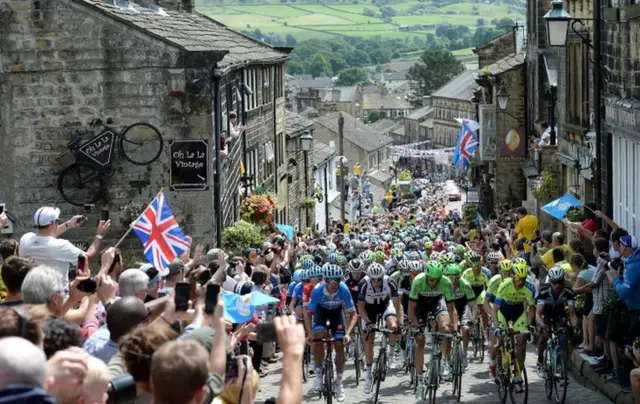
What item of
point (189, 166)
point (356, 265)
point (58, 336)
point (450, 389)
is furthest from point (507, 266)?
point (58, 336)

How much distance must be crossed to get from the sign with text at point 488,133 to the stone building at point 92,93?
25709 mm

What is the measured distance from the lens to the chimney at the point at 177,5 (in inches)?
1501

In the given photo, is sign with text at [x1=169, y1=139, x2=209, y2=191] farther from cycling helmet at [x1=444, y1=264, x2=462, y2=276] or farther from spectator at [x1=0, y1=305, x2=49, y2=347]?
spectator at [x1=0, y1=305, x2=49, y2=347]

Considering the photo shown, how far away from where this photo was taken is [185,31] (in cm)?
3031

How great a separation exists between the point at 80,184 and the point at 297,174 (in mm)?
30341

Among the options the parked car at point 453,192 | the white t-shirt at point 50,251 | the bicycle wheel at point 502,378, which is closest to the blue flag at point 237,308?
the white t-shirt at point 50,251

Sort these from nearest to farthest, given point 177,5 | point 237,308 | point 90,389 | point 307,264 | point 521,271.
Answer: point 90,389 < point 237,308 < point 521,271 < point 307,264 < point 177,5

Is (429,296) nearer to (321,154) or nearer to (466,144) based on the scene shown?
(466,144)

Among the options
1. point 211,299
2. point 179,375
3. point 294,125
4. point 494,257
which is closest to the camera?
point 179,375

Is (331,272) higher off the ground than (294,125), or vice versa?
(331,272)

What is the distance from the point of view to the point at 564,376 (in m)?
18.0

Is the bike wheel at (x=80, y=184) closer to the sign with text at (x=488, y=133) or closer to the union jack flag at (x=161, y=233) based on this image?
the union jack flag at (x=161, y=233)

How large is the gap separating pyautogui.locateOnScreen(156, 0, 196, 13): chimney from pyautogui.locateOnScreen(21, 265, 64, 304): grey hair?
27.6 metres

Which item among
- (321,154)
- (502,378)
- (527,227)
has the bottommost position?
(321,154)
